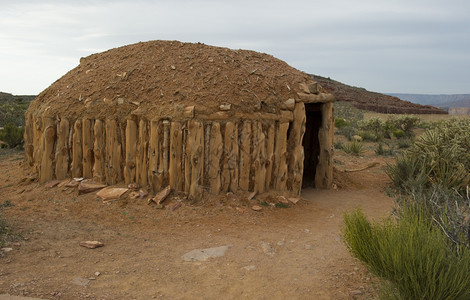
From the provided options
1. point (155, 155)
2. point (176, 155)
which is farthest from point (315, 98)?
point (155, 155)

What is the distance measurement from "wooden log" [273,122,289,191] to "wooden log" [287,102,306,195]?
0.77ft

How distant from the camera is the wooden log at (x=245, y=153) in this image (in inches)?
271

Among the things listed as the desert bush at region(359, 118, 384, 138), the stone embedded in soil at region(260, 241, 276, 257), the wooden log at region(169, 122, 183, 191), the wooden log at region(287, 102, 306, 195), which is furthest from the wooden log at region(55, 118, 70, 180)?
the desert bush at region(359, 118, 384, 138)

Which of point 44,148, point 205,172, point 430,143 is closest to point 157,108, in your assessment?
point 205,172

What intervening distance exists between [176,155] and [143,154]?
2.37 ft

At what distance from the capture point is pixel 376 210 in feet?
23.9

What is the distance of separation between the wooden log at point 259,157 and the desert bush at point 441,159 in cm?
331

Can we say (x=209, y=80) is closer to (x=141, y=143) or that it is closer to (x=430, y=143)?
(x=141, y=143)

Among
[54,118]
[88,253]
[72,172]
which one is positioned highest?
[54,118]

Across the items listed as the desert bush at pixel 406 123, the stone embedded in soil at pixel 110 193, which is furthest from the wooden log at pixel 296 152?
the desert bush at pixel 406 123

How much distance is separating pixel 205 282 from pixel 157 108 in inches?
148

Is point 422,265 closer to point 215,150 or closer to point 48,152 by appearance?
point 215,150

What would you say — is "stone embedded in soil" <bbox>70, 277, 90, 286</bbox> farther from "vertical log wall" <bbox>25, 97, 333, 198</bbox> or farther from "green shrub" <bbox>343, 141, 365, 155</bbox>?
"green shrub" <bbox>343, 141, 365, 155</bbox>

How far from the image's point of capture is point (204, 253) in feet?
16.6
